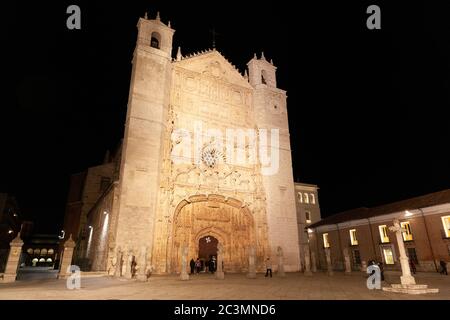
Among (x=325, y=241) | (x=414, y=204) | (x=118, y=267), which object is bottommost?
(x=118, y=267)

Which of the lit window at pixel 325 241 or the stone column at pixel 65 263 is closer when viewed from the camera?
the stone column at pixel 65 263

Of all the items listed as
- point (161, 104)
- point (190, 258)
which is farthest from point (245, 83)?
point (190, 258)

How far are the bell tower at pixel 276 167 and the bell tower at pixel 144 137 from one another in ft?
28.9

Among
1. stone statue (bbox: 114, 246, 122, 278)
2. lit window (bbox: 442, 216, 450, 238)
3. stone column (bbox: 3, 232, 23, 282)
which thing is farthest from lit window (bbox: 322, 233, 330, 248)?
stone column (bbox: 3, 232, 23, 282)

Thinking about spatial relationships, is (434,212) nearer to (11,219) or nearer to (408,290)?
(408,290)

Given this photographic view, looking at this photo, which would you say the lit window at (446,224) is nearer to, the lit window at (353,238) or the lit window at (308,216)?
the lit window at (353,238)

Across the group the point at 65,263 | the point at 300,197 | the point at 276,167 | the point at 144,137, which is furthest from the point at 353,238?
the point at 65,263

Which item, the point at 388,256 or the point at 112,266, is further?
the point at 388,256

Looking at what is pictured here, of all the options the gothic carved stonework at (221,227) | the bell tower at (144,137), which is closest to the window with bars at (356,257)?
the gothic carved stonework at (221,227)

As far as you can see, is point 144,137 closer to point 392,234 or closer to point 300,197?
point 392,234

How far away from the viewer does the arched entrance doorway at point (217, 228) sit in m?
20.1

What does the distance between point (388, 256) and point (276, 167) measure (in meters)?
12.7

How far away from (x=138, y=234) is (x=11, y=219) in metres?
44.7

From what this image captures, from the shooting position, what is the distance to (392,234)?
972 inches
